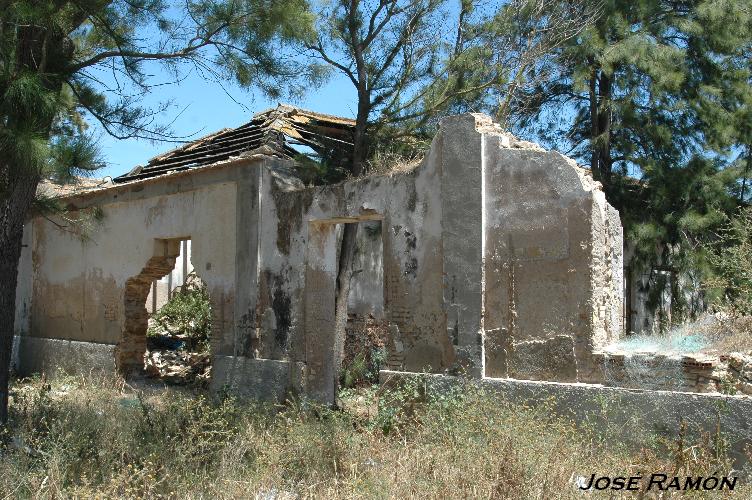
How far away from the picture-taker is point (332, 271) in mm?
9055

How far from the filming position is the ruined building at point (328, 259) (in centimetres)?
706

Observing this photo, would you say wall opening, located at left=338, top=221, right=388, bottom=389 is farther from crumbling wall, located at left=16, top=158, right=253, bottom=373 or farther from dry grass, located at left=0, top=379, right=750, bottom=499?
dry grass, located at left=0, top=379, right=750, bottom=499

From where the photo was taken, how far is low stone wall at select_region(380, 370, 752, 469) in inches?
227

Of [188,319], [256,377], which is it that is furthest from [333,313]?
[188,319]

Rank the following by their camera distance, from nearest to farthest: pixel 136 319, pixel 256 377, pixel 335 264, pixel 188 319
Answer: pixel 335 264 → pixel 256 377 → pixel 136 319 → pixel 188 319

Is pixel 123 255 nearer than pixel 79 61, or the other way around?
pixel 79 61

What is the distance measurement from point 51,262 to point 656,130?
1150 cm

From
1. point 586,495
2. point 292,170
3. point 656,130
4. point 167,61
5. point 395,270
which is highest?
point 656,130

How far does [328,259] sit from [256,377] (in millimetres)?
1881

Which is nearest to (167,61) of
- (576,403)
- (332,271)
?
(332,271)

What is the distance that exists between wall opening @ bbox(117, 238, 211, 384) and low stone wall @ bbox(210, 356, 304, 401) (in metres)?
1.75

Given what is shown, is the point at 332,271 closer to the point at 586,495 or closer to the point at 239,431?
the point at 239,431

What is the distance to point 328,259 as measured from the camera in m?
9.17

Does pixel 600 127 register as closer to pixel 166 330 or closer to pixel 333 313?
pixel 333 313
